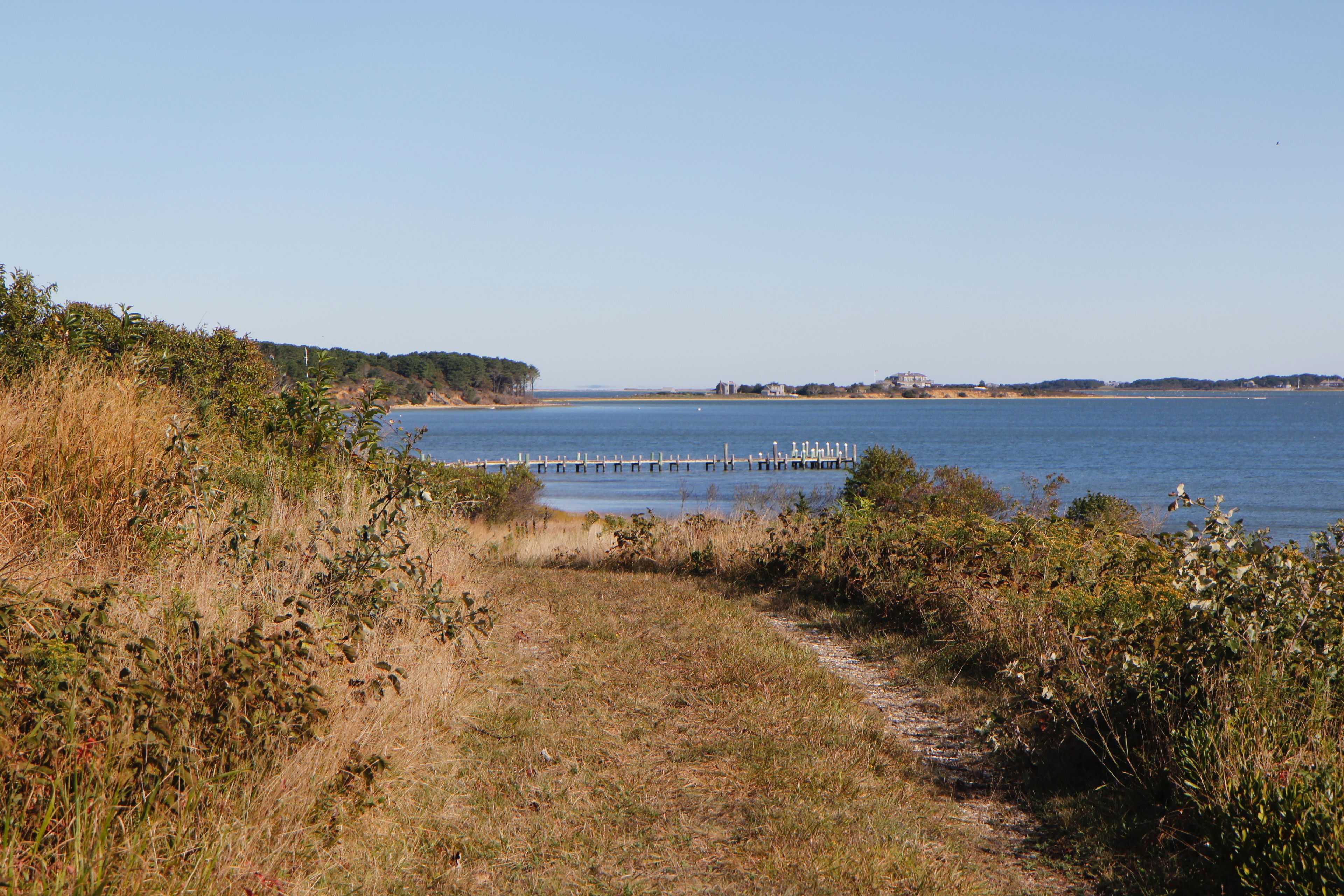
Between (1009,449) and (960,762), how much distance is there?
9054cm

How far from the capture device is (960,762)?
20.3 feet

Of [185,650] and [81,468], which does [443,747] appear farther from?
[81,468]

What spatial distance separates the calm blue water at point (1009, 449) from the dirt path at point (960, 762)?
971 centimetres

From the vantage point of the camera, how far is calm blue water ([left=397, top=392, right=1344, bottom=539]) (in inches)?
1977

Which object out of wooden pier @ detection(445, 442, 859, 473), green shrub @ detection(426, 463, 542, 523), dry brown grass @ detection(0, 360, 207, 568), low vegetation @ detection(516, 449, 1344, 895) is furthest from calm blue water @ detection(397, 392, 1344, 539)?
dry brown grass @ detection(0, 360, 207, 568)

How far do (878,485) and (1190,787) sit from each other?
19186mm

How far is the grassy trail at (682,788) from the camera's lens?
4.39 m

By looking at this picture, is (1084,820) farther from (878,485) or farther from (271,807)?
(878,485)

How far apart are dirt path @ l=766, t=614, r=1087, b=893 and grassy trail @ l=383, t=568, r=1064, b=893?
0.42ft

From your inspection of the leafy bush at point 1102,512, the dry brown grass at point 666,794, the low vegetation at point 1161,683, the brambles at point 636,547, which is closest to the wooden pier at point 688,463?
the leafy bush at point 1102,512

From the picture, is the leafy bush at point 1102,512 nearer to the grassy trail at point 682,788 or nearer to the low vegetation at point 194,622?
the grassy trail at point 682,788

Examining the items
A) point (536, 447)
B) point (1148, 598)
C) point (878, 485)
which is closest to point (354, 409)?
point (1148, 598)

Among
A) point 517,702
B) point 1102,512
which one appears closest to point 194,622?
point 517,702

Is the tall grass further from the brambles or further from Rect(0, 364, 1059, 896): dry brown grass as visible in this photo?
the brambles
